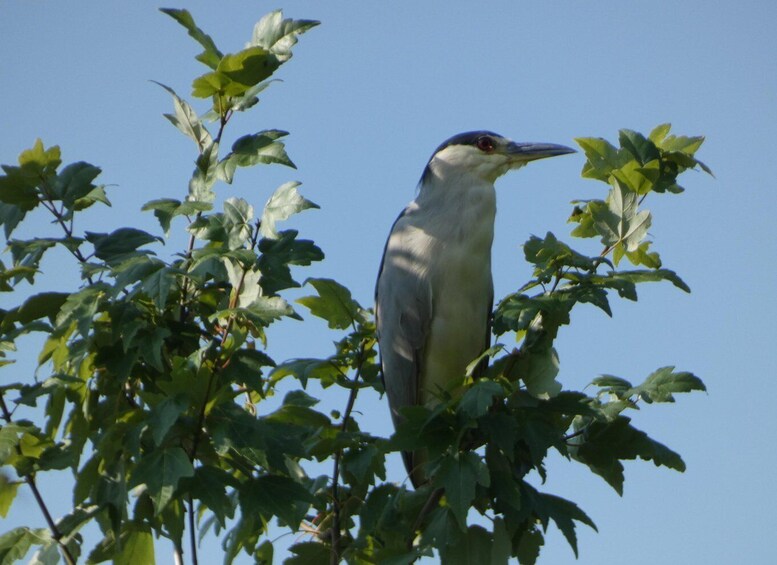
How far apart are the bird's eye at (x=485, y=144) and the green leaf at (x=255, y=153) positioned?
232 centimetres

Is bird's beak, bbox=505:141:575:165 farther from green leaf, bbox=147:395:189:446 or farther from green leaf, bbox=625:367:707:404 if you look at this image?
green leaf, bbox=147:395:189:446

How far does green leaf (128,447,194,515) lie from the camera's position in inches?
103

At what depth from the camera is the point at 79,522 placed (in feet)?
9.57

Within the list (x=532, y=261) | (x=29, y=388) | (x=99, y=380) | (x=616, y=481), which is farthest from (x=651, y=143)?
(x=29, y=388)

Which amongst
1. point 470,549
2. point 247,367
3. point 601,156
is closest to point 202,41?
point 247,367

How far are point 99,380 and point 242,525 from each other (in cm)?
68

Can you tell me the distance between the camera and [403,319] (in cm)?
481

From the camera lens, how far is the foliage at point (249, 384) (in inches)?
111

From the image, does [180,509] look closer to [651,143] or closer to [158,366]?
[158,366]

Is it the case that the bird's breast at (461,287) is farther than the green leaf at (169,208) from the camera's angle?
Yes

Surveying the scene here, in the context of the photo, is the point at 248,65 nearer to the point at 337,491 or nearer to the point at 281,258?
the point at 281,258

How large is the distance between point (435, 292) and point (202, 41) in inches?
79.7

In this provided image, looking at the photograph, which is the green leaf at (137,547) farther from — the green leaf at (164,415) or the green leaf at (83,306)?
the green leaf at (83,306)

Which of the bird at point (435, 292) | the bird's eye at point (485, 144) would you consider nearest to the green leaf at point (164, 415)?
the bird at point (435, 292)
